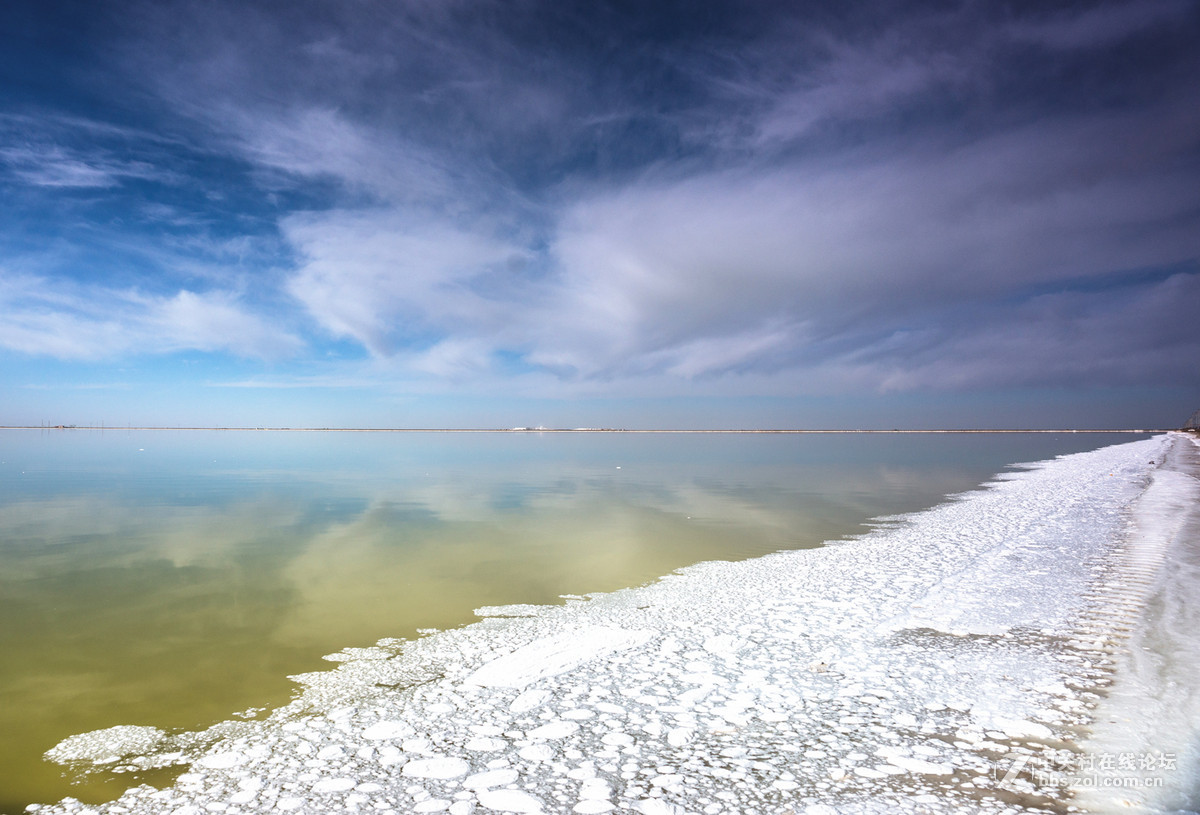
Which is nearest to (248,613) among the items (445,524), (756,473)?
(445,524)

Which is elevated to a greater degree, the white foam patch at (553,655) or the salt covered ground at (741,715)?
the salt covered ground at (741,715)

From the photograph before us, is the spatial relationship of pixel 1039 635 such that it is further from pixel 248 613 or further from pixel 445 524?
pixel 445 524

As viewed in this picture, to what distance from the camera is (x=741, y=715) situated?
5449 millimetres

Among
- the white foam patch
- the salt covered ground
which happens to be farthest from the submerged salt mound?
the white foam patch

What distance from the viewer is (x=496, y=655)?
23.4 ft

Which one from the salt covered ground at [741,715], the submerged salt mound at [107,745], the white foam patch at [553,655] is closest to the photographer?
the salt covered ground at [741,715]

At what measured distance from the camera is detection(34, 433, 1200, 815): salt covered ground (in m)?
4.21

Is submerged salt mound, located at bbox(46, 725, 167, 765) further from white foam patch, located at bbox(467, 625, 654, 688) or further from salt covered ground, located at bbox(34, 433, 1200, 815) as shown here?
white foam patch, located at bbox(467, 625, 654, 688)

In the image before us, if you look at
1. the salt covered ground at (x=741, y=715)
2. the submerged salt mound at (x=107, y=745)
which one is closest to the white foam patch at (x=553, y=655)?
the salt covered ground at (x=741, y=715)

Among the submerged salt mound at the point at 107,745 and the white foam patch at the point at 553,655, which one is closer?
the submerged salt mound at the point at 107,745

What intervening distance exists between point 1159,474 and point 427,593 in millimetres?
37203

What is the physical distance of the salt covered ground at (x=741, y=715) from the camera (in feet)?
13.8

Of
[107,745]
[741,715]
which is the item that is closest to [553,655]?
[741,715]

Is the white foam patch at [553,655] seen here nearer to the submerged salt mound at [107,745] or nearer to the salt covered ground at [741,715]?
the salt covered ground at [741,715]
